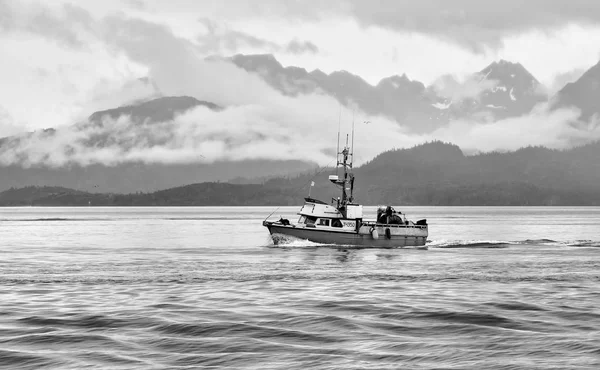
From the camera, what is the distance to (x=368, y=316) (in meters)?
33.6

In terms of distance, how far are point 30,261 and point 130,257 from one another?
34.6 ft

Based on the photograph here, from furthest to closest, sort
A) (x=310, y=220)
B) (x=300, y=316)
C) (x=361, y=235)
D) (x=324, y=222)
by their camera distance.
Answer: (x=310, y=220) → (x=361, y=235) → (x=324, y=222) → (x=300, y=316)

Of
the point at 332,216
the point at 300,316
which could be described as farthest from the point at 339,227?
the point at 300,316

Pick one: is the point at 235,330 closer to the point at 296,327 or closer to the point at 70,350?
the point at 296,327

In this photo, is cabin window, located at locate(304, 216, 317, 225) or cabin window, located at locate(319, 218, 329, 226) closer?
cabin window, located at locate(319, 218, 329, 226)

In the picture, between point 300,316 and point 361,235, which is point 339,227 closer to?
point 361,235

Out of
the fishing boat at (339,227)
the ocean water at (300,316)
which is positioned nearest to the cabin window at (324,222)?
the fishing boat at (339,227)

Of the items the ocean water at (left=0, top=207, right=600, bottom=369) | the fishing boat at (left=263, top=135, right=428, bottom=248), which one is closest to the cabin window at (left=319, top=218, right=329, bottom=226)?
the fishing boat at (left=263, top=135, right=428, bottom=248)

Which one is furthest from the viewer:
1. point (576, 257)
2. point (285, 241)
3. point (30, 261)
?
point (285, 241)

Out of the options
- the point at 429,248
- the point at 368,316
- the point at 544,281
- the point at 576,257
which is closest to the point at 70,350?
the point at 368,316

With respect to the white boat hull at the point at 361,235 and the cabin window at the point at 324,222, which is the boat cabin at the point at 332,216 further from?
the white boat hull at the point at 361,235

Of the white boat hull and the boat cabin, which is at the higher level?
the boat cabin

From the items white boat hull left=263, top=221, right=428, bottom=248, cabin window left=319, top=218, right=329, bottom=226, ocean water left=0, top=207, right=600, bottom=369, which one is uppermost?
cabin window left=319, top=218, right=329, bottom=226

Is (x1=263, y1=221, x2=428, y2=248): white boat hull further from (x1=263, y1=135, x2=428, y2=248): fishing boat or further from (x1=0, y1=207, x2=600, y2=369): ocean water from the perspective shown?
(x1=0, y1=207, x2=600, y2=369): ocean water
